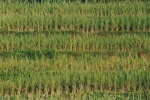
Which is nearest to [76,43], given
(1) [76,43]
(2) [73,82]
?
(1) [76,43]

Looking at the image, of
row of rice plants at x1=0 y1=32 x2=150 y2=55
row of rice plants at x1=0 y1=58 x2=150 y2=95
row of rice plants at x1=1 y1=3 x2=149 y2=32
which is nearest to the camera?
row of rice plants at x1=0 y1=58 x2=150 y2=95

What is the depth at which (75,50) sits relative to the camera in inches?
532

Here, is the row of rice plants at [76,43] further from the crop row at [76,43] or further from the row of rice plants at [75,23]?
the row of rice plants at [75,23]

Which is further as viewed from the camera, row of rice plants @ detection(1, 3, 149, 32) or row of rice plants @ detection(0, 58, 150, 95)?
row of rice plants @ detection(1, 3, 149, 32)

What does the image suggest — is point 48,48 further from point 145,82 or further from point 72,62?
point 145,82

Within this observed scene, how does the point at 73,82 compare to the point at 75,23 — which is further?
the point at 75,23

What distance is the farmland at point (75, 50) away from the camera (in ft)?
32.3

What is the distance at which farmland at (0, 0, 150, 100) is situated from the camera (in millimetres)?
9859

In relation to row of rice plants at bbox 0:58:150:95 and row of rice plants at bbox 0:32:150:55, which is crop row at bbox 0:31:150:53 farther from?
row of rice plants at bbox 0:58:150:95

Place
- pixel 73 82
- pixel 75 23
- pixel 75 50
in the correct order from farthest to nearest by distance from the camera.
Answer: pixel 75 23 → pixel 75 50 → pixel 73 82

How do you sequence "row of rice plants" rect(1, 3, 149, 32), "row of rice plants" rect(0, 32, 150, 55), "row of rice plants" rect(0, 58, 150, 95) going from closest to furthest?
"row of rice plants" rect(0, 58, 150, 95) < "row of rice plants" rect(0, 32, 150, 55) < "row of rice plants" rect(1, 3, 149, 32)

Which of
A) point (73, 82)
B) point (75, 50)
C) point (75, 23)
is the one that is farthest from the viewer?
point (75, 23)

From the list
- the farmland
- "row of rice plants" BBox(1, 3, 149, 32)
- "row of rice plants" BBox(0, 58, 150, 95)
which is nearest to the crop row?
the farmland

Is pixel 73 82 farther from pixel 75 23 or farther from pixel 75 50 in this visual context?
pixel 75 23
